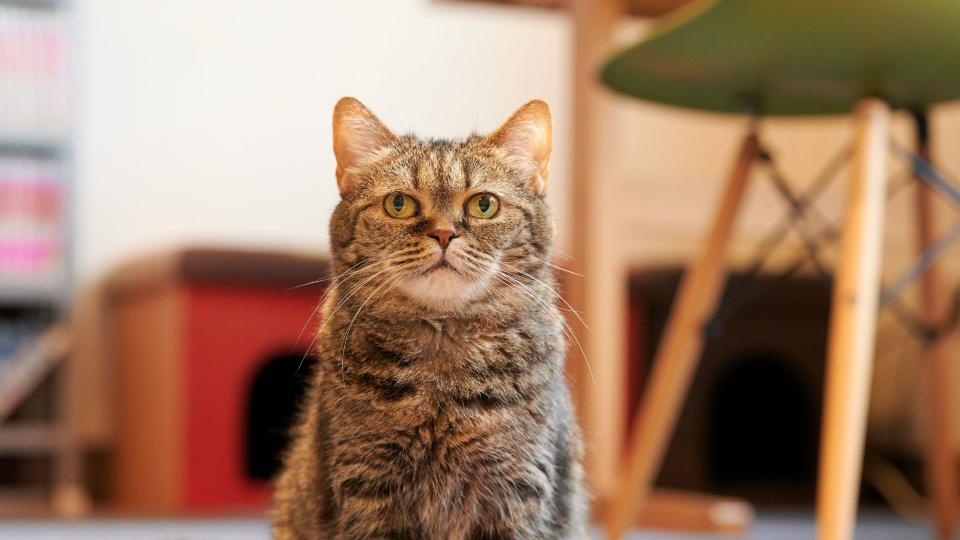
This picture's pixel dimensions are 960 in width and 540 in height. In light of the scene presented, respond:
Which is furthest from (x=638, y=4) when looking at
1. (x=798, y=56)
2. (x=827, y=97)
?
(x=798, y=56)

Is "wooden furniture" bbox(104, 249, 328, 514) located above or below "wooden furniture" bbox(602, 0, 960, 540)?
below

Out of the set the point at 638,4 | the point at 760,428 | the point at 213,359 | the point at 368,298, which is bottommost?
the point at 760,428

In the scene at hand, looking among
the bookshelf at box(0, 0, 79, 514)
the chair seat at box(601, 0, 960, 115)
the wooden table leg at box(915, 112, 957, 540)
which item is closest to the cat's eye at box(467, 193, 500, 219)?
the chair seat at box(601, 0, 960, 115)

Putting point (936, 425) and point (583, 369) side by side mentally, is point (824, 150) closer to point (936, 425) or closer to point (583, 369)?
point (936, 425)

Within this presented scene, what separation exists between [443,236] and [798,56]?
2.04 feet

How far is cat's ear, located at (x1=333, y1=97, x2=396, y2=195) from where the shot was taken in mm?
955

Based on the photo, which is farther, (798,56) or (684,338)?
(684,338)

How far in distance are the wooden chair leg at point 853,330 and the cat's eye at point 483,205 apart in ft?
1.53

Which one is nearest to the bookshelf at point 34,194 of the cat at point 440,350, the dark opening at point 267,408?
the dark opening at point 267,408

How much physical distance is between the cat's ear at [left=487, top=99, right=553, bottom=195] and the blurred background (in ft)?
3.68

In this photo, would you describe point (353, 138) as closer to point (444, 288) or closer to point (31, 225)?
point (444, 288)

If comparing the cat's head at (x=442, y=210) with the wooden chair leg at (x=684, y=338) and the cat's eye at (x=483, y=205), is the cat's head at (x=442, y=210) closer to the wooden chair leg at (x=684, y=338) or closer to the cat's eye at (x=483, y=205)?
the cat's eye at (x=483, y=205)

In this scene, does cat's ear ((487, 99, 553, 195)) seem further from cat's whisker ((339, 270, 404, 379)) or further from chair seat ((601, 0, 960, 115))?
chair seat ((601, 0, 960, 115))

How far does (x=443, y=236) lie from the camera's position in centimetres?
91
